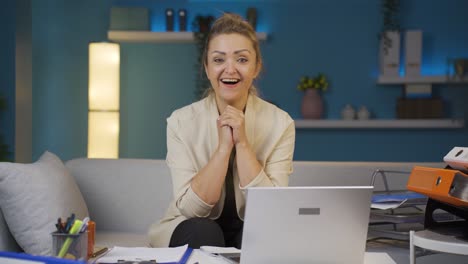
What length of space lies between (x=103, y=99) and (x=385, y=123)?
2279 millimetres

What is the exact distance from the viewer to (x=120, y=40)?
557 centimetres

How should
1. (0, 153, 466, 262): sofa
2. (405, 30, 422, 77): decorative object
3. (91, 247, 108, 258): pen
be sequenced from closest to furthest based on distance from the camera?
(91, 247, 108, 258): pen → (0, 153, 466, 262): sofa → (405, 30, 422, 77): decorative object

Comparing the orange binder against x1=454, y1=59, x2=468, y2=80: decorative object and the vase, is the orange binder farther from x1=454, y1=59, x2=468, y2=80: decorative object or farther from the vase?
x1=454, y1=59, x2=468, y2=80: decorative object

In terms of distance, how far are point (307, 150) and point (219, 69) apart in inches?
139

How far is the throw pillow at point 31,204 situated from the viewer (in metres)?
2.17

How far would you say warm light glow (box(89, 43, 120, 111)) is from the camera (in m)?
5.19

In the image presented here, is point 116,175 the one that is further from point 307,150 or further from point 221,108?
point 307,150

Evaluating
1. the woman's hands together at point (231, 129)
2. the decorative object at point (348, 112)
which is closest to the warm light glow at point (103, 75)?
the decorative object at point (348, 112)

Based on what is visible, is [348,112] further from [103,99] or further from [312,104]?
Result: [103,99]

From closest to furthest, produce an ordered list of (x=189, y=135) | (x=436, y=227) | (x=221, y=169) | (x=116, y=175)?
(x=436, y=227) < (x=221, y=169) < (x=189, y=135) < (x=116, y=175)

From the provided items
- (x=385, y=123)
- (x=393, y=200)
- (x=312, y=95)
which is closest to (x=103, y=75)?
(x=312, y=95)

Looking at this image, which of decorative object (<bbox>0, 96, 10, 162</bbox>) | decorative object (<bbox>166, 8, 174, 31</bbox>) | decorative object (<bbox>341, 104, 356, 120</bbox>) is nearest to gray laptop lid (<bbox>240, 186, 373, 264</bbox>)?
decorative object (<bbox>0, 96, 10, 162</bbox>)

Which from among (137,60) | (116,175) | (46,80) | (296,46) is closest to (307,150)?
(296,46)

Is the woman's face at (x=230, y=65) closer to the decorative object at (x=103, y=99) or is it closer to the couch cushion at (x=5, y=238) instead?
the couch cushion at (x=5, y=238)
